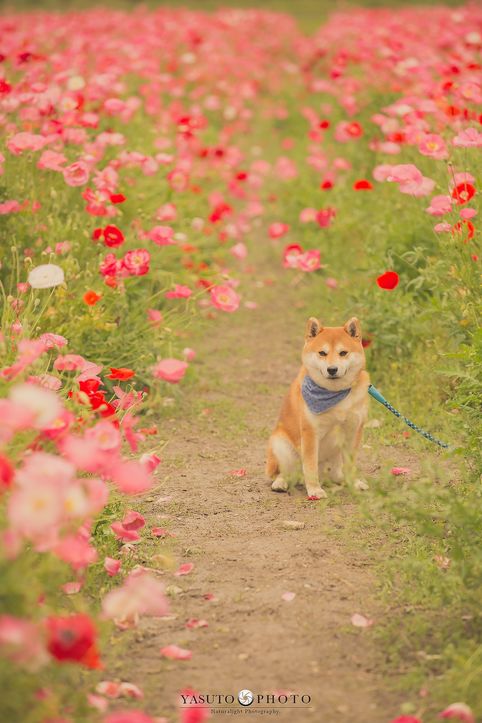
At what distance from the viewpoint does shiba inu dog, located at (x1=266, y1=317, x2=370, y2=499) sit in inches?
162

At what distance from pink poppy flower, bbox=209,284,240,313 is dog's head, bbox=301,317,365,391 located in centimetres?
56

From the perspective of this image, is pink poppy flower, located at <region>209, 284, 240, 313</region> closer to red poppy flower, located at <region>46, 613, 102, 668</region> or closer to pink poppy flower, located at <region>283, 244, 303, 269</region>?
pink poppy flower, located at <region>283, 244, 303, 269</region>

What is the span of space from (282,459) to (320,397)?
1.31 ft

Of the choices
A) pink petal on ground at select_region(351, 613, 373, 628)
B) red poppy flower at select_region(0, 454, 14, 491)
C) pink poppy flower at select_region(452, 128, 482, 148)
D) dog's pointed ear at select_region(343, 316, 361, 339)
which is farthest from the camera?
pink poppy flower at select_region(452, 128, 482, 148)

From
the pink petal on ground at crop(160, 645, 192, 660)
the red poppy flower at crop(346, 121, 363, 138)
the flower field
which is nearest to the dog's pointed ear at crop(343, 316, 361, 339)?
the flower field

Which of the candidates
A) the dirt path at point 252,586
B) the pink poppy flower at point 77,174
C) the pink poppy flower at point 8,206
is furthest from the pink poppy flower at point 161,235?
the dirt path at point 252,586

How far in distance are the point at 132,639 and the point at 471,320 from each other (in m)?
2.30

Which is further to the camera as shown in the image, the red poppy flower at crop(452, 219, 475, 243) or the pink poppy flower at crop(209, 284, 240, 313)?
the pink poppy flower at crop(209, 284, 240, 313)

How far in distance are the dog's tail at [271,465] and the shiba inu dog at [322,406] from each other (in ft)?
0.03

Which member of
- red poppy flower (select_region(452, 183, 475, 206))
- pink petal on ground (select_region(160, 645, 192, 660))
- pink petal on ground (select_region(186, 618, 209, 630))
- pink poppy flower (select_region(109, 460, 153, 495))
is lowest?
pink petal on ground (select_region(186, 618, 209, 630))

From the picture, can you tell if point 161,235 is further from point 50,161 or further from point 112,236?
point 50,161

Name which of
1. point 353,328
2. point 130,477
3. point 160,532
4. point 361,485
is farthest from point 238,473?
point 130,477

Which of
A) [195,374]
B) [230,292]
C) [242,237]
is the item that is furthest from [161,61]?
[230,292]

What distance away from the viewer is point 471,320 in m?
4.60
